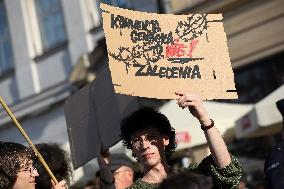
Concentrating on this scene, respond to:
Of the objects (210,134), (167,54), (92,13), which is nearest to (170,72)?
(167,54)

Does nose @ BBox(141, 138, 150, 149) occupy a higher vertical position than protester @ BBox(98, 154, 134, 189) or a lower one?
higher

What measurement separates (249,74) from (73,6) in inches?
172

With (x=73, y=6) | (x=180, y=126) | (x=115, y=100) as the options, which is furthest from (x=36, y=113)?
(x=115, y=100)

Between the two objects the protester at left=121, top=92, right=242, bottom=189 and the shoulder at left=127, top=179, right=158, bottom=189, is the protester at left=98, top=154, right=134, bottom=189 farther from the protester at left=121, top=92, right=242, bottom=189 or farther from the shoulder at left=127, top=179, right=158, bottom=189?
the shoulder at left=127, top=179, right=158, bottom=189

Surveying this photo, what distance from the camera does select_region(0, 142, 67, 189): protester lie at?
3240mm

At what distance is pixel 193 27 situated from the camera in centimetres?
350

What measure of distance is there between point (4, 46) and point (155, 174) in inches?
505

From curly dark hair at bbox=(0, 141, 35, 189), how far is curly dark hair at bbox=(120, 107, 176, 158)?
1.59ft

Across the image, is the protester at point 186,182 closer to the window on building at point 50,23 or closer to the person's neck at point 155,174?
the person's neck at point 155,174

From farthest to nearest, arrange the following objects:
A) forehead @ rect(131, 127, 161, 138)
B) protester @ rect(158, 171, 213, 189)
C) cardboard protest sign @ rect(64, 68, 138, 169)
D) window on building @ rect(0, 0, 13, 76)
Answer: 1. window on building @ rect(0, 0, 13, 76)
2. cardboard protest sign @ rect(64, 68, 138, 169)
3. forehead @ rect(131, 127, 161, 138)
4. protester @ rect(158, 171, 213, 189)

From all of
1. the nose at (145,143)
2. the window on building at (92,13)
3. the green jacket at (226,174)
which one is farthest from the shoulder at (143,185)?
the window on building at (92,13)

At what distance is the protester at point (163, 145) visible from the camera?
10.4 feet

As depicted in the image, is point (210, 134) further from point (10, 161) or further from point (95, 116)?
point (95, 116)

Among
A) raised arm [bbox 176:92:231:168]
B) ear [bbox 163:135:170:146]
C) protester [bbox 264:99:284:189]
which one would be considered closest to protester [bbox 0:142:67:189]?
ear [bbox 163:135:170:146]
